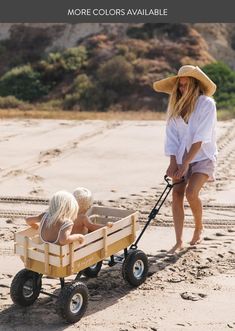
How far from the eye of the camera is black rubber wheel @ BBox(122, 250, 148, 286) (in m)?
4.89

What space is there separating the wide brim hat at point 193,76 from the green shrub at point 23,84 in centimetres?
2252

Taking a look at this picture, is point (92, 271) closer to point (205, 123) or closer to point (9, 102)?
point (205, 123)

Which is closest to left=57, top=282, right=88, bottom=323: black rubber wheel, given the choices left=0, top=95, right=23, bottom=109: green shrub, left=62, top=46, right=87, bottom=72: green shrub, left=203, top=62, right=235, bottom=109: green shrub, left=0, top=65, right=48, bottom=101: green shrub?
left=203, top=62, right=235, bottom=109: green shrub

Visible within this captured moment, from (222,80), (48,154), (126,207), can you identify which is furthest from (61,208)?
(222,80)

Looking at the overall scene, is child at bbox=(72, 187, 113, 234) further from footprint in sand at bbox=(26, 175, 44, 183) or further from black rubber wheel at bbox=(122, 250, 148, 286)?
footprint in sand at bbox=(26, 175, 44, 183)

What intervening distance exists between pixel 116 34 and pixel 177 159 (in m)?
26.4

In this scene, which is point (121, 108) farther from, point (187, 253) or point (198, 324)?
point (198, 324)

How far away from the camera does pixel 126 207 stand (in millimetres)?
7758

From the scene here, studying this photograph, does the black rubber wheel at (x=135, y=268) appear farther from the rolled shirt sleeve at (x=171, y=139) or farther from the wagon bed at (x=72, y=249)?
the rolled shirt sleeve at (x=171, y=139)

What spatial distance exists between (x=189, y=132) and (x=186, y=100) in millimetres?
289

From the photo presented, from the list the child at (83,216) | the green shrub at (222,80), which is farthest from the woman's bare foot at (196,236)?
the green shrub at (222,80)

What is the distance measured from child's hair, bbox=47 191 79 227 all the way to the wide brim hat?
1.75 m

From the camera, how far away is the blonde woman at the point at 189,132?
218 inches

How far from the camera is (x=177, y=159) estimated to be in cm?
573
